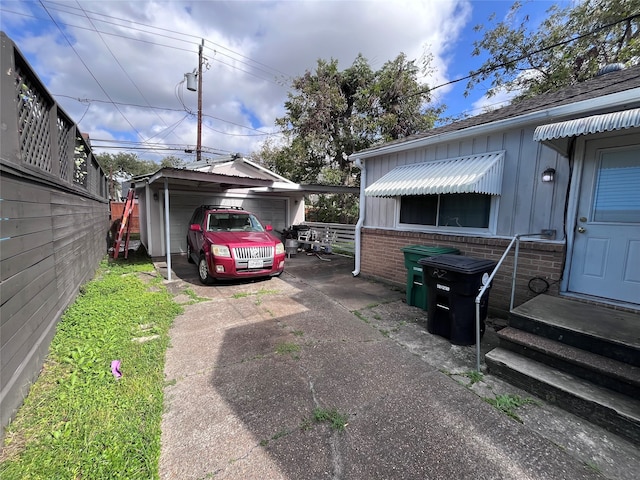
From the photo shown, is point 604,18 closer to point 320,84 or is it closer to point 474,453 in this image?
point 320,84

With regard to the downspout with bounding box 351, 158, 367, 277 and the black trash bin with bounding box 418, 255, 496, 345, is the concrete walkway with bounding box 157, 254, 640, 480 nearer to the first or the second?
the black trash bin with bounding box 418, 255, 496, 345

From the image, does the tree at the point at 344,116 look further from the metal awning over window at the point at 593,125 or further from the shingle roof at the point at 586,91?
the metal awning over window at the point at 593,125

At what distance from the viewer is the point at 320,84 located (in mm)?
Answer: 14648

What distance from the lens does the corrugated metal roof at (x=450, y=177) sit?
425 cm

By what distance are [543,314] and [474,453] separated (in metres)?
1.99

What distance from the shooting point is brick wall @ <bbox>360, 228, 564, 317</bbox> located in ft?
13.0

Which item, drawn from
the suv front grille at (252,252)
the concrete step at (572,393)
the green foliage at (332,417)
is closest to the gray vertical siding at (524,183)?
the concrete step at (572,393)

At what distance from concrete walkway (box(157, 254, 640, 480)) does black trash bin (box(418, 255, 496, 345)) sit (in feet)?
0.64

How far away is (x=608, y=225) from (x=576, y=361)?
6.90 feet

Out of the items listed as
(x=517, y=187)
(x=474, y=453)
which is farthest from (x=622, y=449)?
(x=517, y=187)

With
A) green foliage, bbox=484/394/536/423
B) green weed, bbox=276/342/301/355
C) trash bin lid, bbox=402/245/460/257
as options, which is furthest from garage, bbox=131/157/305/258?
green foliage, bbox=484/394/536/423

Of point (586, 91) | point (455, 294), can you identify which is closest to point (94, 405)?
point (455, 294)

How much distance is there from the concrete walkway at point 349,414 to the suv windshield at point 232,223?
3.17 metres

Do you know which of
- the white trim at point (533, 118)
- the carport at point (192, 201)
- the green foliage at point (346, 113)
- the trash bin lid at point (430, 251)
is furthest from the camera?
the green foliage at point (346, 113)
